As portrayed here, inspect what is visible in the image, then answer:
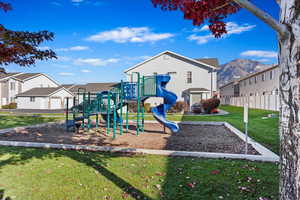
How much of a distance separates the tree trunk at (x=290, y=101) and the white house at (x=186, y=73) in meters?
24.3

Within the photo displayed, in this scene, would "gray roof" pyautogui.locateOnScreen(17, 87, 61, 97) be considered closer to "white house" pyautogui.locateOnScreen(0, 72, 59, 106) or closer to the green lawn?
"white house" pyautogui.locateOnScreen(0, 72, 59, 106)

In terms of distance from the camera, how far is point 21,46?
477 cm

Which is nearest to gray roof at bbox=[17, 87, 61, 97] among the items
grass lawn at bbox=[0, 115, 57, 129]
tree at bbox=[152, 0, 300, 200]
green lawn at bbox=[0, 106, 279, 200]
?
grass lawn at bbox=[0, 115, 57, 129]

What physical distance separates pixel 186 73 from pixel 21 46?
951 inches

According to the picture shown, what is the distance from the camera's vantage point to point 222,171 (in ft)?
15.2

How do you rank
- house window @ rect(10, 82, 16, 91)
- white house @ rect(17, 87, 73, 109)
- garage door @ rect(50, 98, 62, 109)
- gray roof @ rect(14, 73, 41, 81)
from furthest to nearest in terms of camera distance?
gray roof @ rect(14, 73, 41, 81)
house window @ rect(10, 82, 16, 91)
garage door @ rect(50, 98, 62, 109)
white house @ rect(17, 87, 73, 109)

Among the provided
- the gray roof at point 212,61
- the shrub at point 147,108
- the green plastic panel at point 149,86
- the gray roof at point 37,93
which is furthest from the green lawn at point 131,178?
the gray roof at point 37,93

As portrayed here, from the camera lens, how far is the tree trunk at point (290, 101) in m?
1.68

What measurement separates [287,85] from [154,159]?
4.51m

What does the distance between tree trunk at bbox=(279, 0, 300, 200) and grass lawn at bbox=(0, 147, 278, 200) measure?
1.99 metres

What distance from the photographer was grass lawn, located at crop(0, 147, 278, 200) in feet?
11.8

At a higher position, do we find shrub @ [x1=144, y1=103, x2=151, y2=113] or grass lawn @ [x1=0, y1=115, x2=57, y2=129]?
shrub @ [x1=144, y1=103, x2=151, y2=113]

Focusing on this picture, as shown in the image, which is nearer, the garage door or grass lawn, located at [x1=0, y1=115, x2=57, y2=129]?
grass lawn, located at [x1=0, y1=115, x2=57, y2=129]

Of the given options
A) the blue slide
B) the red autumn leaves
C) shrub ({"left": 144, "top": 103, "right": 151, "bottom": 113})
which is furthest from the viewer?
shrub ({"left": 144, "top": 103, "right": 151, "bottom": 113})
